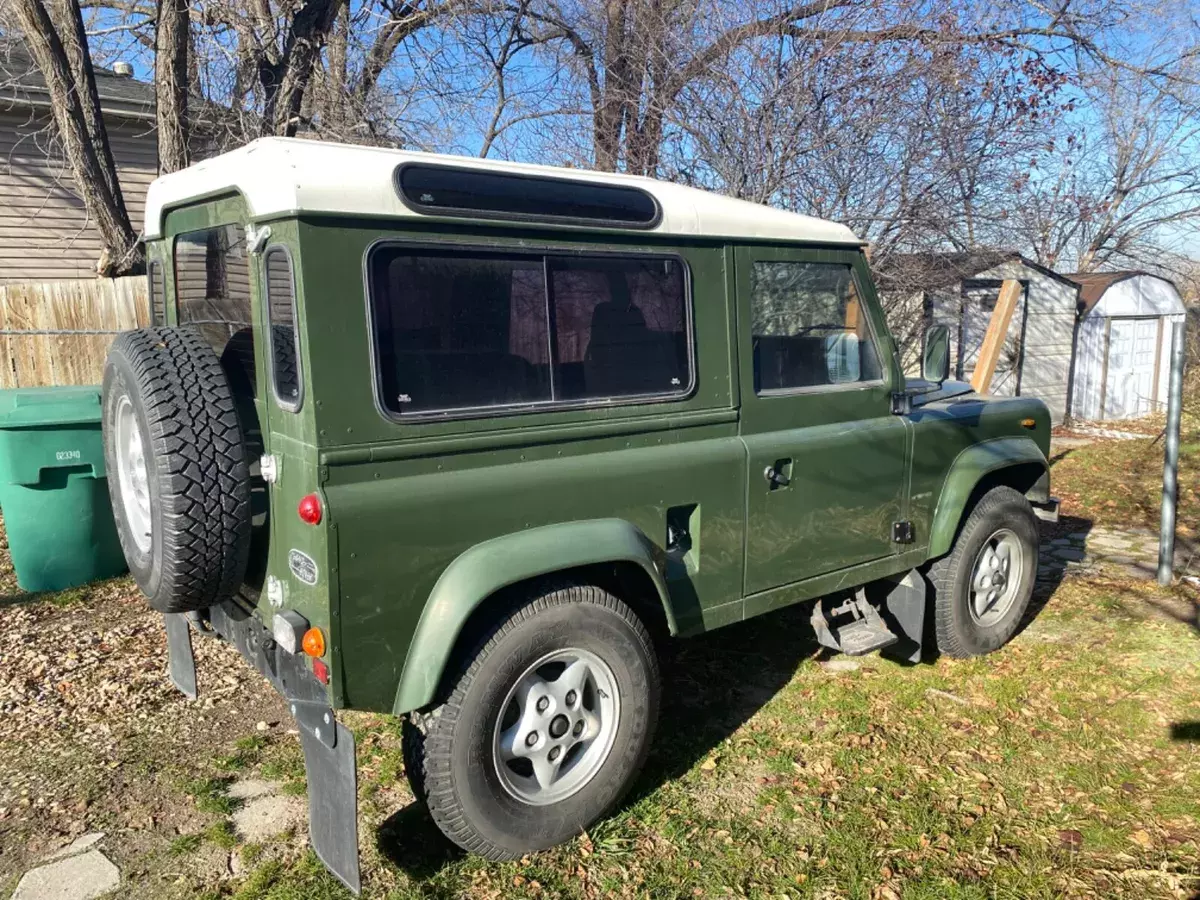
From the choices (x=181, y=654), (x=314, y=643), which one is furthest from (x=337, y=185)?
(x=181, y=654)

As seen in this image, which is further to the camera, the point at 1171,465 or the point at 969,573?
the point at 1171,465

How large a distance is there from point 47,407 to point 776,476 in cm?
436

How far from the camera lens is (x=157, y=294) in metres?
3.75

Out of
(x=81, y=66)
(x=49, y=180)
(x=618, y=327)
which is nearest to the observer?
(x=618, y=327)

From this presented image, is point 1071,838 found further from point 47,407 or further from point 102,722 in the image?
point 47,407

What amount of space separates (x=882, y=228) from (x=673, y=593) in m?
7.22

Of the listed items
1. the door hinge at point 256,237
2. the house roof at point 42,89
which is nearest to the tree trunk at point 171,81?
the house roof at point 42,89

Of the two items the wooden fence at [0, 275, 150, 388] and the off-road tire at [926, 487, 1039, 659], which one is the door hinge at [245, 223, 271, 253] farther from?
the wooden fence at [0, 275, 150, 388]

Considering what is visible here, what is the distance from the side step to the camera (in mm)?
4121

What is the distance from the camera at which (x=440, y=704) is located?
9.29ft

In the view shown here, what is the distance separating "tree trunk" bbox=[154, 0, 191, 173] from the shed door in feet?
46.6

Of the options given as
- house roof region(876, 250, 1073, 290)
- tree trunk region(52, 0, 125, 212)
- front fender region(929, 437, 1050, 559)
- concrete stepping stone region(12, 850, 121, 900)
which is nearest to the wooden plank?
front fender region(929, 437, 1050, 559)

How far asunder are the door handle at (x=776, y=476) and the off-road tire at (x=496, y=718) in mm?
790

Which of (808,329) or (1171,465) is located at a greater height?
(808,329)
